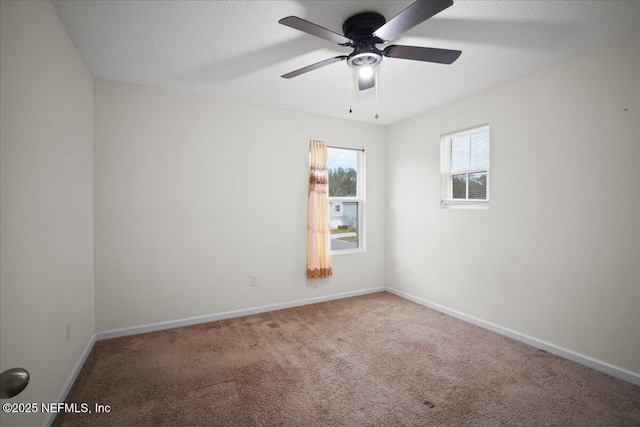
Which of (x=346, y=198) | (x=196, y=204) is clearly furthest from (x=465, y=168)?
(x=196, y=204)

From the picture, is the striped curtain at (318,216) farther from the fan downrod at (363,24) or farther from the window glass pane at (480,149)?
the fan downrod at (363,24)

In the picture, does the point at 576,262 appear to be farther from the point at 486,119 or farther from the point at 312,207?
the point at 312,207

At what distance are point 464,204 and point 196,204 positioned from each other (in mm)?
3080

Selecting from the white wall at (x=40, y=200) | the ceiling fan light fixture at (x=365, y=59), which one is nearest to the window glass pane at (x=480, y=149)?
the ceiling fan light fixture at (x=365, y=59)

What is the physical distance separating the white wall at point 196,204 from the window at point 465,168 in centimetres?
146

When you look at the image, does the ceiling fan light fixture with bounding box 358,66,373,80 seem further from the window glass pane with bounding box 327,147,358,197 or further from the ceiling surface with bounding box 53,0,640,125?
the window glass pane with bounding box 327,147,358,197

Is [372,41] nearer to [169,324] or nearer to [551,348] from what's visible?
[551,348]

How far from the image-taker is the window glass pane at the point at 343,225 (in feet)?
14.3

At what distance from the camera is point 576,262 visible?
8.27 feet

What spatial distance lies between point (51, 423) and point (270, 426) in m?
1.32

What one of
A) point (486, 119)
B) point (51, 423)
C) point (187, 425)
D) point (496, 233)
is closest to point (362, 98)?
point (486, 119)

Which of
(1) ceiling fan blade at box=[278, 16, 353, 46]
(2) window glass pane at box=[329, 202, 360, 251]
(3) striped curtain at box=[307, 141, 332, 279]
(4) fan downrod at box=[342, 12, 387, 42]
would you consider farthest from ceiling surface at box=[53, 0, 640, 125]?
(2) window glass pane at box=[329, 202, 360, 251]

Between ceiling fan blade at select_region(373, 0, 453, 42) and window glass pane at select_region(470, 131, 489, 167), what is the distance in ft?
6.78

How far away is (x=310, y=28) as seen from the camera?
1654mm
